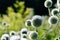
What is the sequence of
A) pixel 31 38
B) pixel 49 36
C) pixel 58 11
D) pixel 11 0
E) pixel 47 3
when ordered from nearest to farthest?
1. pixel 31 38
2. pixel 49 36
3. pixel 58 11
4. pixel 47 3
5. pixel 11 0

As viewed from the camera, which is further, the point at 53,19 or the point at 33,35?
the point at 53,19

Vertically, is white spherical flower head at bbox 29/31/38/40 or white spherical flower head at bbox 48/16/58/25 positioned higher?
white spherical flower head at bbox 48/16/58/25

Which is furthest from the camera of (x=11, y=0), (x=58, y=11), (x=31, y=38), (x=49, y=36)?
(x=11, y=0)

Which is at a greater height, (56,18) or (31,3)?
(31,3)

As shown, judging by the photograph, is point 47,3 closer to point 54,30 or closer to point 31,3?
point 54,30

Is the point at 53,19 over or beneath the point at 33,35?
over

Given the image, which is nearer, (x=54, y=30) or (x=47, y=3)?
(x=54, y=30)

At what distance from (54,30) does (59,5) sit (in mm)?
286

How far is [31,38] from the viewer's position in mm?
1814

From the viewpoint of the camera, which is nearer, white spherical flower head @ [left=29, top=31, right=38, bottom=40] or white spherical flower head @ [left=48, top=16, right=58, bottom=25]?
white spherical flower head @ [left=29, top=31, right=38, bottom=40]

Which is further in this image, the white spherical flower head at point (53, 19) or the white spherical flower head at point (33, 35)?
the white spherical flower head at point (53, 19)

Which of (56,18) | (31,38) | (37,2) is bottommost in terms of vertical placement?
(31,38)

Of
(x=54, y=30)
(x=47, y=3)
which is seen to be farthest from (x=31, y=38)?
(x=47, y=3)

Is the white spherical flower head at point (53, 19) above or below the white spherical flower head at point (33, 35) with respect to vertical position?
above
